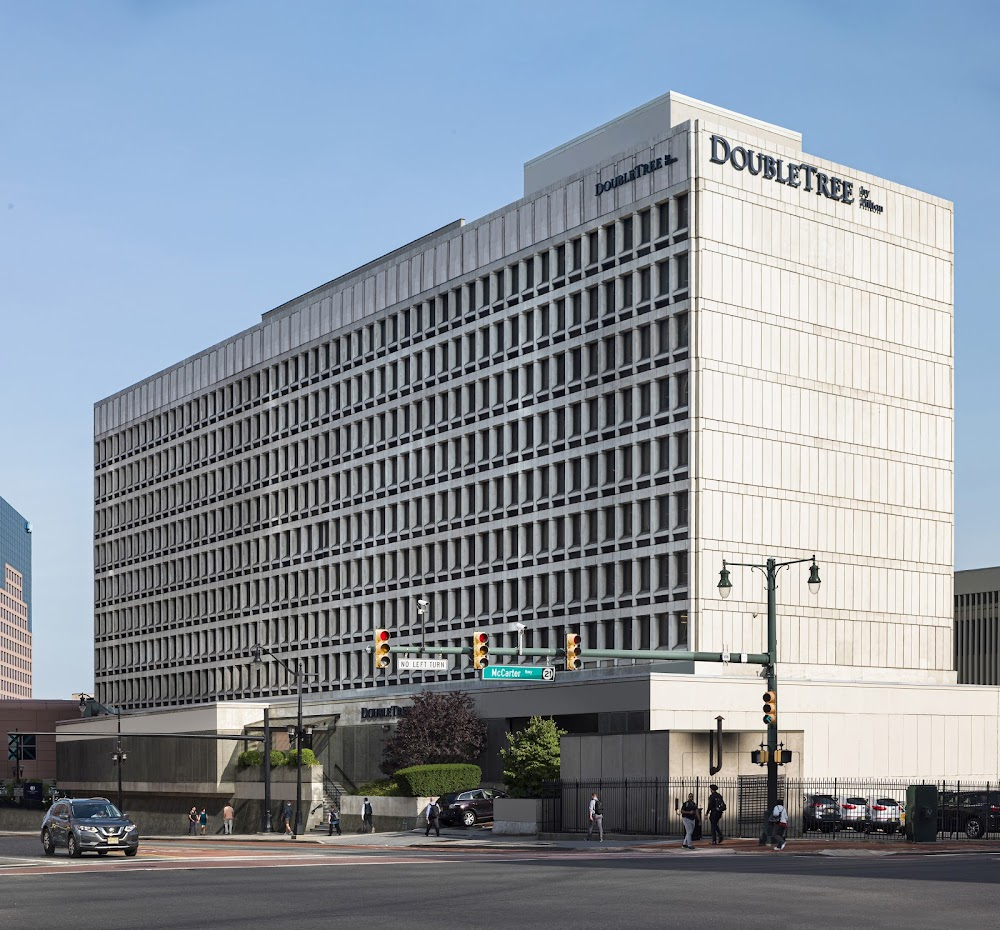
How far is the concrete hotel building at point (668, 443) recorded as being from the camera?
80938 mm

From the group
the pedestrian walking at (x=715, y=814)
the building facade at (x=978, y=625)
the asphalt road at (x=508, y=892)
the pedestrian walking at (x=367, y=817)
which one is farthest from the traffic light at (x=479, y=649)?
the building facade at (x=978, y=625)

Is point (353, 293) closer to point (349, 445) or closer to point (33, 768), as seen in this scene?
point (349, 445)

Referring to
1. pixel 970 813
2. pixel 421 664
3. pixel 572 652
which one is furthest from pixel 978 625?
pixel 572 652

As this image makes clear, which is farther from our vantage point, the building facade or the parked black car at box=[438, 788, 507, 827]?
the building facade

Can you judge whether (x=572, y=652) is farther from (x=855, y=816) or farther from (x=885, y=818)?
(x=885, y=818)

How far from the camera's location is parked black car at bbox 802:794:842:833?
204 feet

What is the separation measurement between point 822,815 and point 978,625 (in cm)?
6412

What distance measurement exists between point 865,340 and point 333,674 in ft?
140

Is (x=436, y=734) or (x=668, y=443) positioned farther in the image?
(x=436, y=734)

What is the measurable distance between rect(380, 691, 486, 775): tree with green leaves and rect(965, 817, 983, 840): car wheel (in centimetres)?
3297

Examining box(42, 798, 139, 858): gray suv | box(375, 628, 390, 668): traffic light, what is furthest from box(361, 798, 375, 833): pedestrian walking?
box(375, 628, 390, 668): traffic light

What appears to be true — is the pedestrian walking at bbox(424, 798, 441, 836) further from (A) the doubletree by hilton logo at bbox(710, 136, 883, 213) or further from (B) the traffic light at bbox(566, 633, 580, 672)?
(A) the doubletree by hilton logo at bbox(710, 136, 883, 213)

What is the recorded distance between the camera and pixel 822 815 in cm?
6272

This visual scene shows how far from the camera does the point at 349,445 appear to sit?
355 feet
